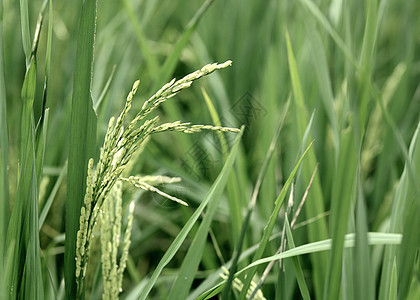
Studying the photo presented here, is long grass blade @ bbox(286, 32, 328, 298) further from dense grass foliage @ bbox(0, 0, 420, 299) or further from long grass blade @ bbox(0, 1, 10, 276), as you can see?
long grass blade @ bbox(0, 1, 10, 276)

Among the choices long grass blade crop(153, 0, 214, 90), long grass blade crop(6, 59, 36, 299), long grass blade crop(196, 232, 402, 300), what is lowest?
long grass blade crop(196, 232, 402, 300)

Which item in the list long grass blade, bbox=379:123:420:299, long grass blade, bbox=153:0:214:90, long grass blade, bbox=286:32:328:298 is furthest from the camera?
long grass blade, bbox=153:0:214:90

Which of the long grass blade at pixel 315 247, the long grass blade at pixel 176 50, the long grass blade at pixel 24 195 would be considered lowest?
the long grass blade at pixel 315 247

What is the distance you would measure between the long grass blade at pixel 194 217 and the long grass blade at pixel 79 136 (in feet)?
0.29

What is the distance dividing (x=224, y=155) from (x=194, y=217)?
0.90ft

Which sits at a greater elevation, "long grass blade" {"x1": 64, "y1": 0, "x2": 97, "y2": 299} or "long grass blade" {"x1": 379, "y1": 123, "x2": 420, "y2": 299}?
"long grass blade" {"x1": 64, "y1": 0, "x2": 97, "y2": 299}

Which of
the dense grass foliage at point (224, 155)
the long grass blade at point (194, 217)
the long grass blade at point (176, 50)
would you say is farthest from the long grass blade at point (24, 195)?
the long grass blade at point (176, 50)

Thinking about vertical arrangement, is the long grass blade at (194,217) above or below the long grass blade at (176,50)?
below

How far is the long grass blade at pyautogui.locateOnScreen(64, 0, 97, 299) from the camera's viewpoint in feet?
2.03

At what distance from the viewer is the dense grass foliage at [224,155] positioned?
618 mm

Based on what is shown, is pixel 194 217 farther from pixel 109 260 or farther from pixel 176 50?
pixel 176 50

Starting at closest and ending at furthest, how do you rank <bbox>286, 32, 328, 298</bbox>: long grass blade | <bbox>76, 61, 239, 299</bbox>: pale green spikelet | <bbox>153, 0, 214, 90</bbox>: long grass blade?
<bbox>76, 61, 239, 299</bbox>: pale green spikelet, <bbox>286, 32, 328, 298</bbox>: long grass blade, <bbox>153, 0, 214, 90</bbox>: long grass blade

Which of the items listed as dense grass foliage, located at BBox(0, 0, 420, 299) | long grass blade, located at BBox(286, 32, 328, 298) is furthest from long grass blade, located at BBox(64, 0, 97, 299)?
long grass blade, located at BBox(286, 32, 328, 298)

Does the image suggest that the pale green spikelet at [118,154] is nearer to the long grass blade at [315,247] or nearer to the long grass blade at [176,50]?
the long grass blade at [315,247]
